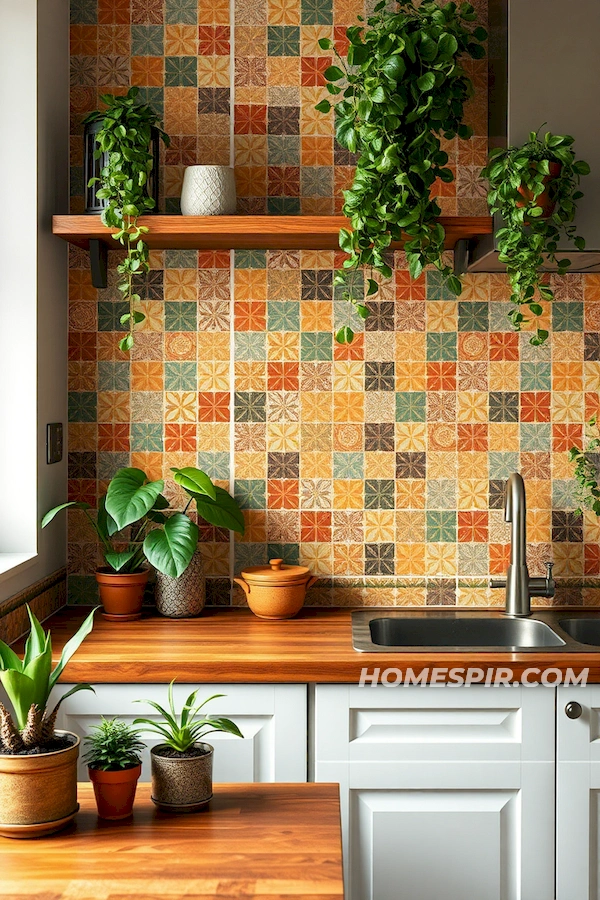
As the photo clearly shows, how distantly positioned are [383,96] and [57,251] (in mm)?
973

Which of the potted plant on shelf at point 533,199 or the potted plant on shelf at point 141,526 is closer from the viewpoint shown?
the potted plant on shelf at point 533,199

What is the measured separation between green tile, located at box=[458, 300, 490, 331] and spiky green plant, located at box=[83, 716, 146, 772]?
163cm

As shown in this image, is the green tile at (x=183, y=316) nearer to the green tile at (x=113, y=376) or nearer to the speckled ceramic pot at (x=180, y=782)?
the green tile at (x=113, y=376)

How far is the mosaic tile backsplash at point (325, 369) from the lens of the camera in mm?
2633

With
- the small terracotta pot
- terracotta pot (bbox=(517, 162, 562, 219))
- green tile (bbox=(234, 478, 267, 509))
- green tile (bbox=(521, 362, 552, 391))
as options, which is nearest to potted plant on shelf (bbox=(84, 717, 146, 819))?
the small terracotta pot

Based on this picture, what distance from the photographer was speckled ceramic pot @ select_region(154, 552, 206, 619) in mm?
2488

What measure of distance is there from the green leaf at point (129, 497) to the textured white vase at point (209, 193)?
0.70m

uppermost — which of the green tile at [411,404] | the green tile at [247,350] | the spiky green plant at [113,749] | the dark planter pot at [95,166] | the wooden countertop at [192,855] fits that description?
the dark planter pot at [95,166]

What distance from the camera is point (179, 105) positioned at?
2633mm

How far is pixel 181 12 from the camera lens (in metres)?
2.62

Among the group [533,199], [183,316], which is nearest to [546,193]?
[533,199]

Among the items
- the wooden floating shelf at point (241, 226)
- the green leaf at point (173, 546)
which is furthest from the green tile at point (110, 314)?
the green leaf at point (173, 546)

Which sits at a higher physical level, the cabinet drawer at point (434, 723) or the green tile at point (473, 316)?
the green tile at point (473, 316)

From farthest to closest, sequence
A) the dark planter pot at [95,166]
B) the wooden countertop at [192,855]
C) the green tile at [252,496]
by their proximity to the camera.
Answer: the green tile at [252,496]
the dark planter pot at [95,166]
the wooden countertop at [192,855]
